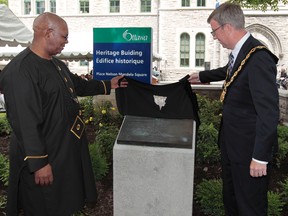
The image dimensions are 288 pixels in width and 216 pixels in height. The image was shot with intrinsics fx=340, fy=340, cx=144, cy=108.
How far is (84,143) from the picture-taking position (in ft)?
9.89

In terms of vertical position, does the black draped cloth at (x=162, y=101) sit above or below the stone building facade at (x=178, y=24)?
below

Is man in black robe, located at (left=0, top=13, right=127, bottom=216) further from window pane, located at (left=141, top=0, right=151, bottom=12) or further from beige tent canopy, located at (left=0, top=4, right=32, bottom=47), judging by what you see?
window pane, located at (left=141, top=0, right=151, bottom=12)

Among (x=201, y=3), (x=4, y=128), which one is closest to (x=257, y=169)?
(x=4, y=128)

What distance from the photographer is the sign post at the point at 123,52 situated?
620 cm

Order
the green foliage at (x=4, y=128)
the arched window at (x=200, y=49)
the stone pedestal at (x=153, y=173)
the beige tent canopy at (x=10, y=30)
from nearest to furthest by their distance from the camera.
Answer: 1. the stone pedestal at (x=153, y=173)
2. the beige tent canopy at (x=10, y=30)
3. the green foliage at (x=4, y=128)
4. the arched window at (x=200, y=49)

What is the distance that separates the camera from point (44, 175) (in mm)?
2590

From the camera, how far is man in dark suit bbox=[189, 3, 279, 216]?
2.50 m

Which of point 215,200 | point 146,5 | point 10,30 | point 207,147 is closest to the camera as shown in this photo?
point 215,200

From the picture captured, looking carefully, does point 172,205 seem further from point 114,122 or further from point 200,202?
point 114,122

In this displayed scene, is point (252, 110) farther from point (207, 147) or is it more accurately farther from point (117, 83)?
point (207, 147)

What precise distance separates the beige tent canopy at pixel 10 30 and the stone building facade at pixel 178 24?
839 inches

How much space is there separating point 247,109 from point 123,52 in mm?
3886

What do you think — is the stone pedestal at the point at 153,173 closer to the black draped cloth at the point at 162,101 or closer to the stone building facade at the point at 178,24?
the black draped cloth at the point at 162,101

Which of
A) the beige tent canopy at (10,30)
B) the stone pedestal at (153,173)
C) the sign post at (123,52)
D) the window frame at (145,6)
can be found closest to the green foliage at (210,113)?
the sign post at (123,52)
